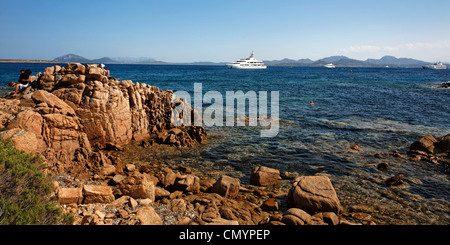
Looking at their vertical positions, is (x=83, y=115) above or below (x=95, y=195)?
above

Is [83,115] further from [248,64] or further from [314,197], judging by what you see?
[248,64]

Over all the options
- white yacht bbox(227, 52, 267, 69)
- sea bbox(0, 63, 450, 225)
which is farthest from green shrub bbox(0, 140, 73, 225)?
white yacht bbox(227, 52, 267, 69)

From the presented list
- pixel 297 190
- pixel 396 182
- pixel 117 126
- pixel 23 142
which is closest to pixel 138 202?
pixel 23 142

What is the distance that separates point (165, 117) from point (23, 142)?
1197cm

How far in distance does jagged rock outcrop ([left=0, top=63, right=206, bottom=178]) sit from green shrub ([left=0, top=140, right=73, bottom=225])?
382 centimetres

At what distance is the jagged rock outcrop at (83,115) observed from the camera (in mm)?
11906

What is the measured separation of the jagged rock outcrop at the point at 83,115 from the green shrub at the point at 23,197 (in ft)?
12.5

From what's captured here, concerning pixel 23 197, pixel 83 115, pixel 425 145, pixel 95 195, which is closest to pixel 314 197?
pixel 95 195

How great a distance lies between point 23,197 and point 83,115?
9.65 meters

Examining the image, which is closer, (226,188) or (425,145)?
(226,188)

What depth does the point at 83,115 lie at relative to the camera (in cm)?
1491

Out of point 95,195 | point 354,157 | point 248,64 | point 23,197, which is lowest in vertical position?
point 354,157

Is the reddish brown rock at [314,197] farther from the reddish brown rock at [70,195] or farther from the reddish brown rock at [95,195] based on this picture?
the reddish brown rock at [70,195]

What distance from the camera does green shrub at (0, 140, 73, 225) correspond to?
18.3 ft
